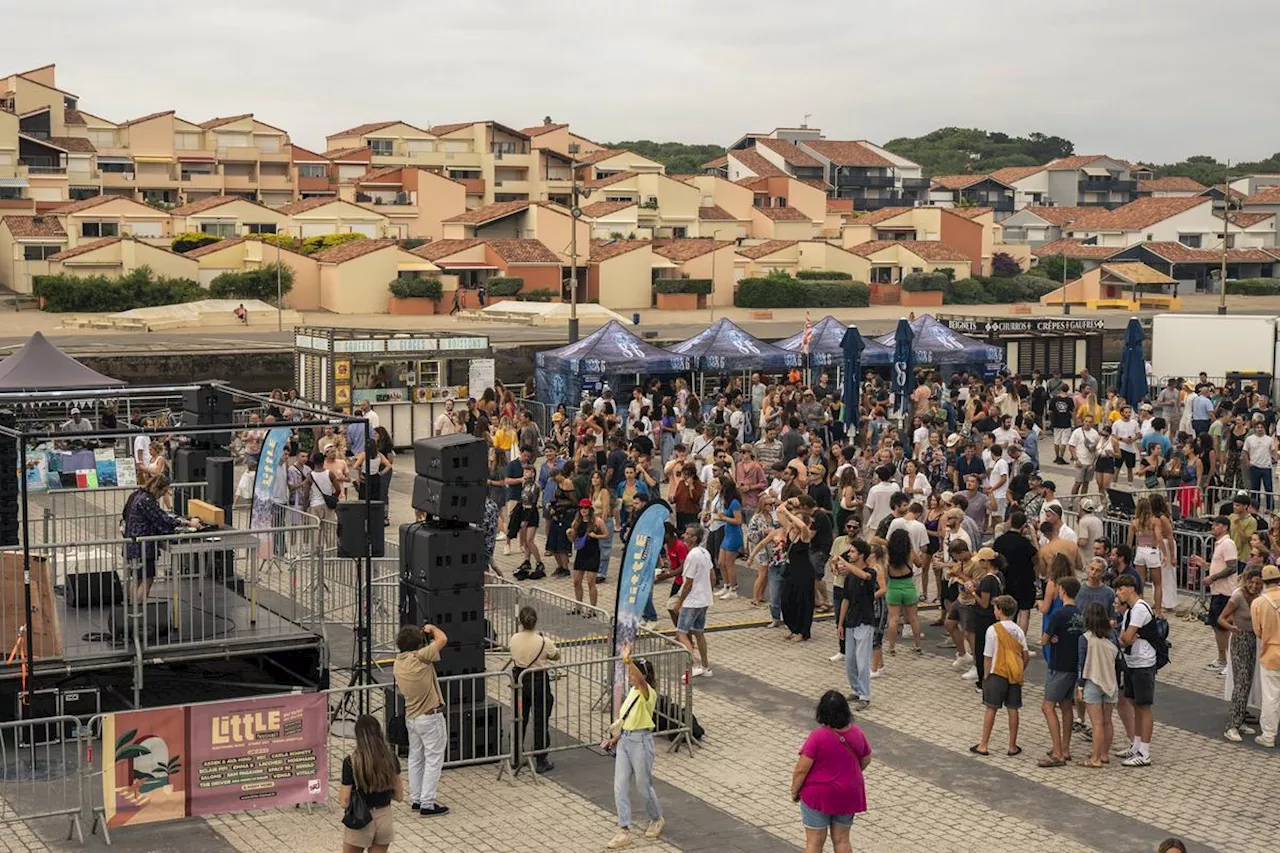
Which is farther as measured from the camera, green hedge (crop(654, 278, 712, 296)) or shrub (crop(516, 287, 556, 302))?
green hedge (crop(654, 278, 712, 296))

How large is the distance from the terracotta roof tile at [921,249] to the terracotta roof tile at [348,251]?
25.6m

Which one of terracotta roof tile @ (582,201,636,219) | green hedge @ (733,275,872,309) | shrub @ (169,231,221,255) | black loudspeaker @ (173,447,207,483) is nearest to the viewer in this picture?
black loudspeaker @ (173,447,207,483)

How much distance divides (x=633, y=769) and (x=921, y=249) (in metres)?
75.0

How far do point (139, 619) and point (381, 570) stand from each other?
3.81 metres

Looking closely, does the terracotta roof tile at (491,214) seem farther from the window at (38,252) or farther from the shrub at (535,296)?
the window at (38,252)

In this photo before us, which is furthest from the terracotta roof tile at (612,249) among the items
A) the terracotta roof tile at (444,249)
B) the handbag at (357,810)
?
the handbag at (357,810)

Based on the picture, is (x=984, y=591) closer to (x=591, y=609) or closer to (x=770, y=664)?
(x=770, y=664)

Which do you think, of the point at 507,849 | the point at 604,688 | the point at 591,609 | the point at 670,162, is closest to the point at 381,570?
the point at 591,609

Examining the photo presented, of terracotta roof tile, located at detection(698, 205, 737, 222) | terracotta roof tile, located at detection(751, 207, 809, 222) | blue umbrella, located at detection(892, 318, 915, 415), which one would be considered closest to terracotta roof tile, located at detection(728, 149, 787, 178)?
terracotta roof tile, located at detection(751, 207, 809, 222)

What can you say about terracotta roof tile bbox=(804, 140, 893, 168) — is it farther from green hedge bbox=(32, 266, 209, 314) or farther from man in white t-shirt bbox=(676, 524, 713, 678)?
man in white t-shirt bbox=(676, 524, 713, 678)

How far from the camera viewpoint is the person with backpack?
12367mm

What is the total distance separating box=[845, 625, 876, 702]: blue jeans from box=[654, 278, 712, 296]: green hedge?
5892 cm

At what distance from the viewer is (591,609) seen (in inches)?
589

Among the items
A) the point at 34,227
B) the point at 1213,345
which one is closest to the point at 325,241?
the point at 34,227
